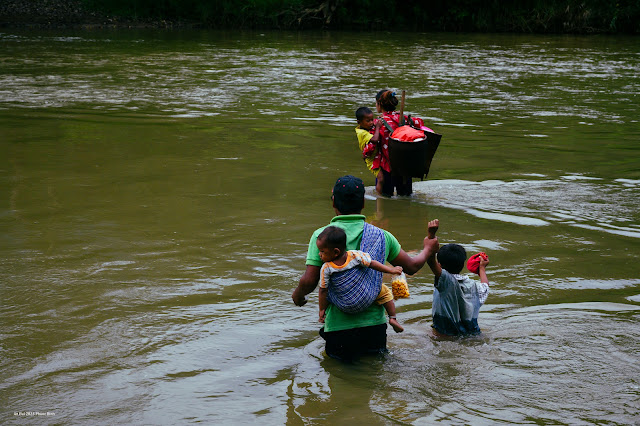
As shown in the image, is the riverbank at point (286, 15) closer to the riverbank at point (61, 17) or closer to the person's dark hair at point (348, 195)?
the riverbank at point (61, 17)

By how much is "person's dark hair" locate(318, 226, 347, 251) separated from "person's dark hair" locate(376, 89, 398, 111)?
13.9 feet

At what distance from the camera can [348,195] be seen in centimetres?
442

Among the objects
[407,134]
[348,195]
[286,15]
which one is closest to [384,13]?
[286,15]

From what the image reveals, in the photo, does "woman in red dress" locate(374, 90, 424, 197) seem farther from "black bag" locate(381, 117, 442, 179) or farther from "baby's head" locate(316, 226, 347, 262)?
"baby's head" locate(316, 226, 347, 262)

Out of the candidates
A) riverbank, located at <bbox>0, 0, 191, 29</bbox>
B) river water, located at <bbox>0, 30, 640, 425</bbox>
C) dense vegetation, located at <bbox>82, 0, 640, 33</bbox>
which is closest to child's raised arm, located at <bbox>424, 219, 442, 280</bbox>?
river water, located at <bbox>0, 30, 640, 425</bbox>

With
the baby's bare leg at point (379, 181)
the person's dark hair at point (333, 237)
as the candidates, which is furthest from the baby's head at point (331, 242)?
the baby's bare leg at point (379, 181)

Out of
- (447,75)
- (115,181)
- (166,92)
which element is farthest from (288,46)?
(115,181)

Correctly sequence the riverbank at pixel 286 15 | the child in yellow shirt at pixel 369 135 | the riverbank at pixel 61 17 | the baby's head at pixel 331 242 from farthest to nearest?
1. the riverbank at pixel 61 17
2. the riverbank at pixel 286 15
3. the child in yellow shirt at pixel 369 135
4. the baby's head at pixel 331 242

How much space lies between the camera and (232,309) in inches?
222

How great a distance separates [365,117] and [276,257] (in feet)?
7.64

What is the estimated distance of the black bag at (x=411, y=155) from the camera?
7.81 meters

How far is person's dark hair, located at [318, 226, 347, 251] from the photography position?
4.22 m

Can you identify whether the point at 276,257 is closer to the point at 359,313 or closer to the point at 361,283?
the point at 359,313

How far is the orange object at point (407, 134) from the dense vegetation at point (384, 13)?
103 ft
